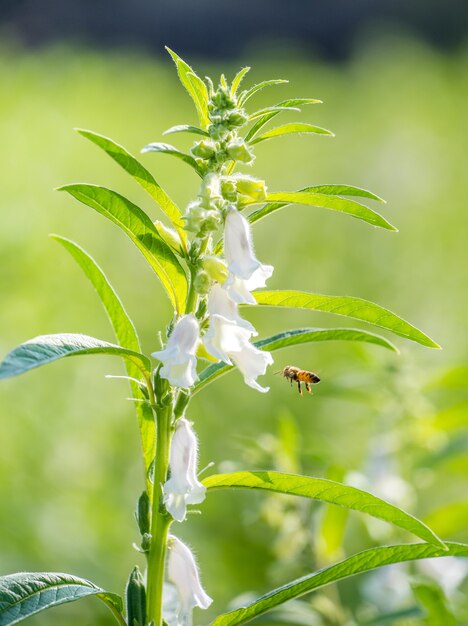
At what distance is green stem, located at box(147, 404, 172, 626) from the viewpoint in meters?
1.31

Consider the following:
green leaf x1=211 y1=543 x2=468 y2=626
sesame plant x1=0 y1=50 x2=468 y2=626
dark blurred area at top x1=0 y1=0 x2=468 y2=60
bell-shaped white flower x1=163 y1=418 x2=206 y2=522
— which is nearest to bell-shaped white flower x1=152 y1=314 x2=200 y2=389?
sesame plant x1=0 y1=50 x2=468 y2=626

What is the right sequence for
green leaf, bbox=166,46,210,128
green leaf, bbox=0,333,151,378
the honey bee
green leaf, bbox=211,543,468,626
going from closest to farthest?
green leaf, bbox=0,333,151,378 → green leaf, bbox=211,543,468,626 → green leaf, bbox=166,46,210,128 → the honey bee

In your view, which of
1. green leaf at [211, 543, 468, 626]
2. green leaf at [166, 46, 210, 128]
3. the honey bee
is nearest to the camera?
green leaf at [211, 543, 468, 626]

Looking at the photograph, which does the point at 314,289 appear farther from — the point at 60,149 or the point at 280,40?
the point at 280,40

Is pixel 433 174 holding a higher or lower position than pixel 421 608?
higher

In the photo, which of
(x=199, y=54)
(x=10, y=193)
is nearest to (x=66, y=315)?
(x=10, y=193)

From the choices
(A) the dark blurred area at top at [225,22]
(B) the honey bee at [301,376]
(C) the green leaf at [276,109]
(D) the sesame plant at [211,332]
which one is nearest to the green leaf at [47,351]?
(D) the sesame plant at [211,332]

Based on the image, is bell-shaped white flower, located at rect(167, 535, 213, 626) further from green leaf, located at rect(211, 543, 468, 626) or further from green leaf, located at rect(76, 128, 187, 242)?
green leaf, located at rect(76, 128, 187, 242)

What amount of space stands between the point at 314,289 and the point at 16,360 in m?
4.75

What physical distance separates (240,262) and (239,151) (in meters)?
0.15

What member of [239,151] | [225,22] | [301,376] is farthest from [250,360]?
[225,22]

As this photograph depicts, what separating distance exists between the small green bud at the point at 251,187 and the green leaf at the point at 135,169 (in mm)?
92

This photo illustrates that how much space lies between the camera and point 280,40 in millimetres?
12547

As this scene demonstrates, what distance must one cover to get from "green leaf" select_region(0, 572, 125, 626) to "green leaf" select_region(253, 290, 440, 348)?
0.45 meters
